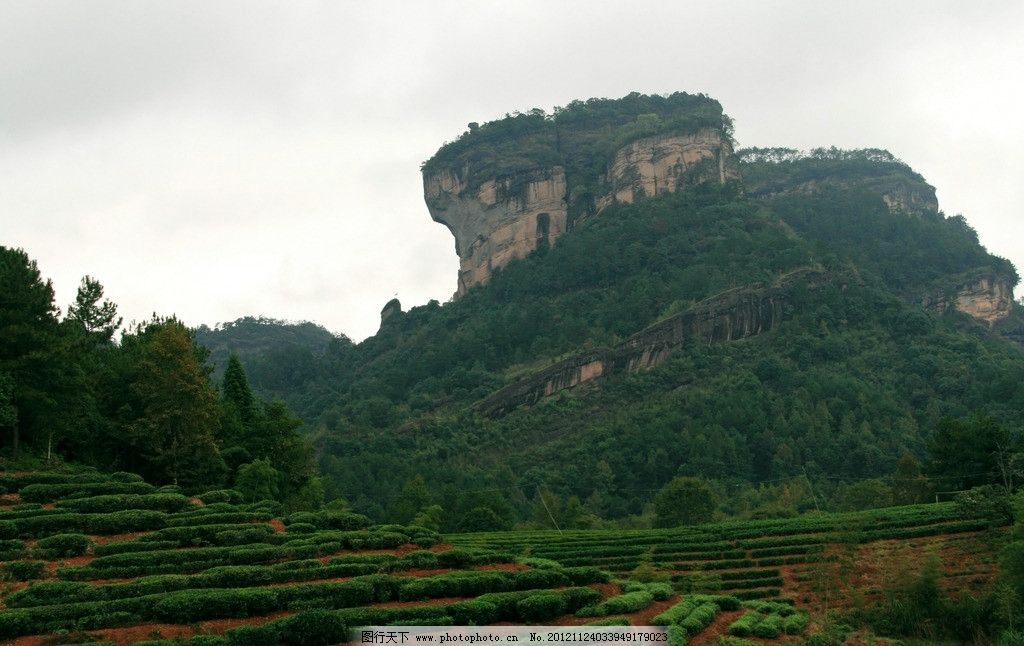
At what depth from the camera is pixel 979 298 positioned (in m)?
120

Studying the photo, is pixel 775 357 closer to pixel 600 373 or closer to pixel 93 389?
pixel 600 373

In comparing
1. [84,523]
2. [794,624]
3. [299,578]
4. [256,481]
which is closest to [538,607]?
[299,578]

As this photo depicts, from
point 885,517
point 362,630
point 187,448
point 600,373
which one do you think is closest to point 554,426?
point 600,373

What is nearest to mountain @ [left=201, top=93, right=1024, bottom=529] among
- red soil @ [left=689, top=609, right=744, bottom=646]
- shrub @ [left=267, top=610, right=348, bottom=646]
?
red soil @ [left=689, top=609, right=744, bottom=646]

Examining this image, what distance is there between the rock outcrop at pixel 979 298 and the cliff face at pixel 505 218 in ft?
144

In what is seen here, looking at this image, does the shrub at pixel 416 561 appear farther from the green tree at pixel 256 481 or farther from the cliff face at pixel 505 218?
the cliff face at pixel 505 218

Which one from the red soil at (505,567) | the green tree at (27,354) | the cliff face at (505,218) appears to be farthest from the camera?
the cliff face at (505,218)

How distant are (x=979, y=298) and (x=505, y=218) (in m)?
54.0

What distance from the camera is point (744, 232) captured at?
117 metres

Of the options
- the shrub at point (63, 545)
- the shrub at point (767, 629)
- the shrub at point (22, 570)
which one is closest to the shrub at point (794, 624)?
the shrub at point (767, 629)

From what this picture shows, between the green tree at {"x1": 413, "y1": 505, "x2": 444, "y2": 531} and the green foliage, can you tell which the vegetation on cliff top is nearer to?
the green tree at {"x1": 413, "y1": 505, "x2": 444, "y2": 531}

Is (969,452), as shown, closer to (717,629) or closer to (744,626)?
(744,626)

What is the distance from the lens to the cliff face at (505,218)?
134 m

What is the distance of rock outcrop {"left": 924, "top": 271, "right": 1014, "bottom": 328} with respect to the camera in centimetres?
11906
